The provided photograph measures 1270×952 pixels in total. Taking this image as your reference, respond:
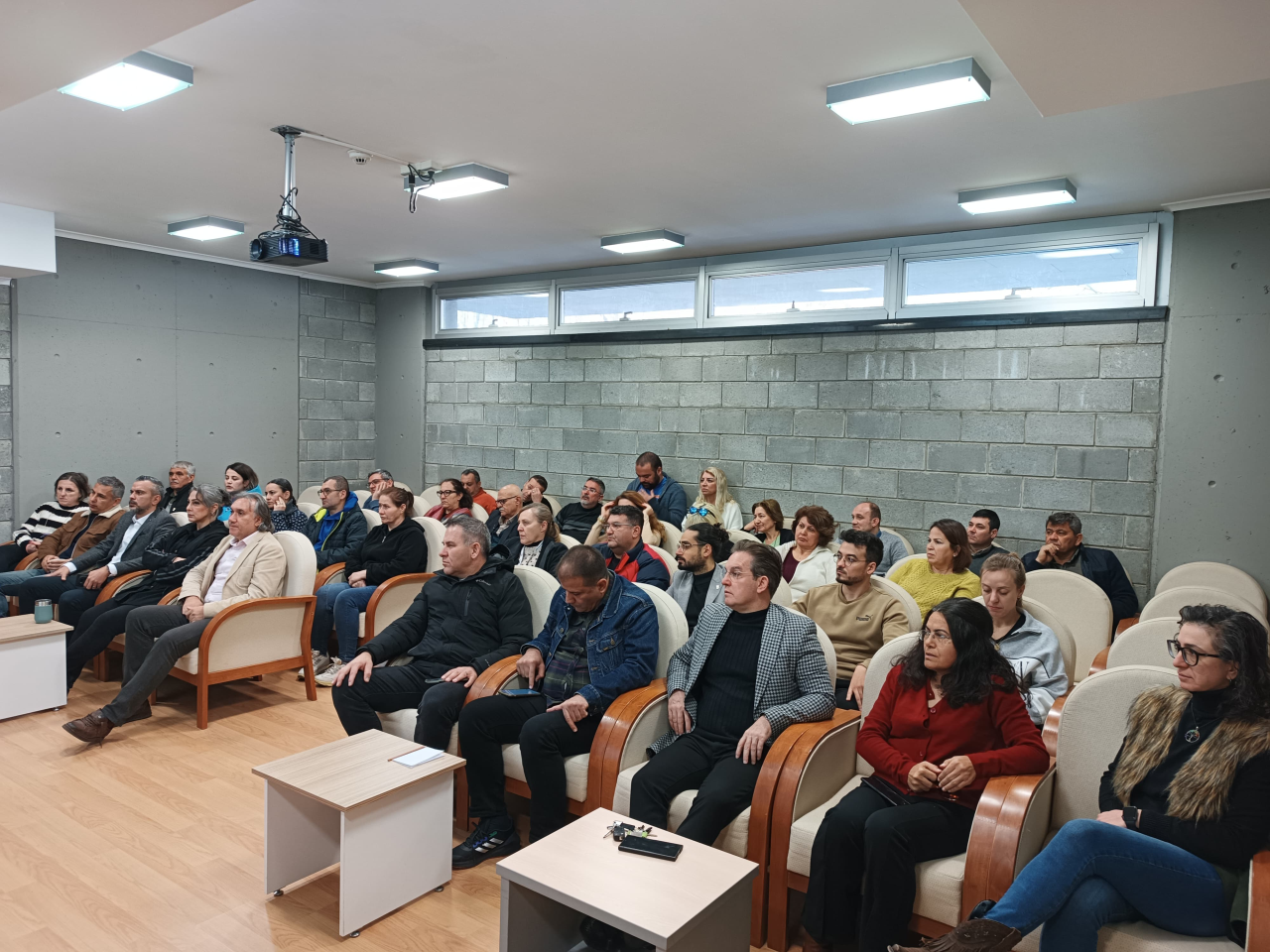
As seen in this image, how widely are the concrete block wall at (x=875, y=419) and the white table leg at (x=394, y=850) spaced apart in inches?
169

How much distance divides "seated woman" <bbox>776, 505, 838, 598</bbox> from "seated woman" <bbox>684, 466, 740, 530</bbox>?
191 cm

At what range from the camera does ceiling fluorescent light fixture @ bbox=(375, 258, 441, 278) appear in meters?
7.80

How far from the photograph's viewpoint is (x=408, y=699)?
11.6ft

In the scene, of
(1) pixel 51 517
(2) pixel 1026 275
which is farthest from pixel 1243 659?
(1) pixel 51 517

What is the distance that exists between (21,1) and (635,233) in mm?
4767

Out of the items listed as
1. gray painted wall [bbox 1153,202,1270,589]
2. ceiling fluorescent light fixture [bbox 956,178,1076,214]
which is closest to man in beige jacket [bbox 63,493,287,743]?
ceiling fluorescent light fixture [bbox 956,178,1076,214]

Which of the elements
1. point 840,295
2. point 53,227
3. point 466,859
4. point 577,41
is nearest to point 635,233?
point 840,295

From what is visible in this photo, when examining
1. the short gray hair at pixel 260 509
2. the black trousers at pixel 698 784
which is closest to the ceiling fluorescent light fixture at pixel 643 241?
the short gray hair at pixel 260 509

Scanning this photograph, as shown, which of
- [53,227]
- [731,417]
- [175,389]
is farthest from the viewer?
[175,389]

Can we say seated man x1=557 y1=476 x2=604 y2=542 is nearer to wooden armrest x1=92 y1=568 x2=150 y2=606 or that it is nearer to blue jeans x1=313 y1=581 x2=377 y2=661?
blue jeans x1=313 y1=581 x2=377 y2=661

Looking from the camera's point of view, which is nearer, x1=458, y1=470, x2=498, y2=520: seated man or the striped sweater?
the striped sweater

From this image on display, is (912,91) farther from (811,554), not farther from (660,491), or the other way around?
(660,491)

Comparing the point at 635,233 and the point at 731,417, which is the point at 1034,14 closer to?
the point at 635,233

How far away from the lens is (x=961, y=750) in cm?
254
